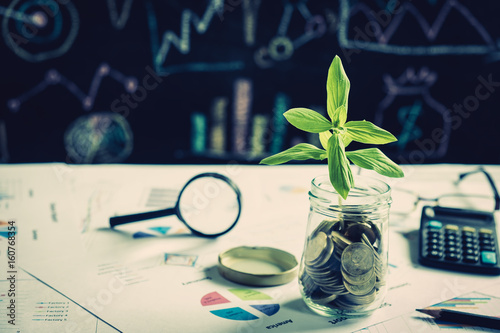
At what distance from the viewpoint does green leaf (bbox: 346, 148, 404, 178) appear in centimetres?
47

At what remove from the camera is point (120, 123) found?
1500 mm

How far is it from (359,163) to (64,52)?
1.22 meters

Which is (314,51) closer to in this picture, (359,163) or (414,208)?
(414,208)

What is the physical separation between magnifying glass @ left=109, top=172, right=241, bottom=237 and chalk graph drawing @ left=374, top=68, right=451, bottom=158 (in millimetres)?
928

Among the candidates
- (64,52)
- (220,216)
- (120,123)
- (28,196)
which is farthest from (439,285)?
(64,52)

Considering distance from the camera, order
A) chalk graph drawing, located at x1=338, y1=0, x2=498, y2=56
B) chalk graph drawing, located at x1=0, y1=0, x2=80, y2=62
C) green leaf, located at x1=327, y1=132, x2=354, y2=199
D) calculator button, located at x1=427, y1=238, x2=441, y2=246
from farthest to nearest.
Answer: chalk graph drawing, located at x1=338, y1=0, x2=498, y2=56 < chalk graph drawing, located at x1=0, y1=0, x2=80, y2=62 < calculator button, located at x1=427, y1=238, x2=441, y2=246 < green leaf, located at x1=327, y1=132, x2=354, y2=199

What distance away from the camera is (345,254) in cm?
48

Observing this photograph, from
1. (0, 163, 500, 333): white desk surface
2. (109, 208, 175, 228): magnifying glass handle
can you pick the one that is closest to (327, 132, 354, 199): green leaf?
(0, 163, 500, 333): white desk surface

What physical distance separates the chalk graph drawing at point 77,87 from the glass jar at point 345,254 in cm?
109

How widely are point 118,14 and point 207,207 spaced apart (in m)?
0.86

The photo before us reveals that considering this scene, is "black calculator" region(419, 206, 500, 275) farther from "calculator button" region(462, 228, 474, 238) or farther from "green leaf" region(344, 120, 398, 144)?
"green leaf" region(344, 120, 398, 144)

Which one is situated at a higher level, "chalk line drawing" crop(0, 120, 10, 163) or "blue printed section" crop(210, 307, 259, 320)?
"chalk line drawing" crop(0, 120, 10, 163)

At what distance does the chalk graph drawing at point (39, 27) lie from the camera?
4.55ft
